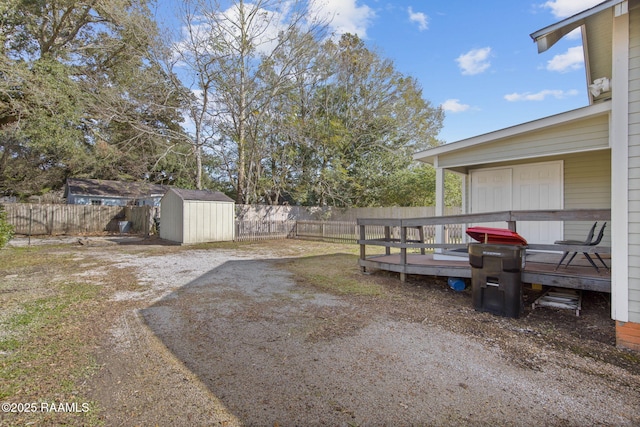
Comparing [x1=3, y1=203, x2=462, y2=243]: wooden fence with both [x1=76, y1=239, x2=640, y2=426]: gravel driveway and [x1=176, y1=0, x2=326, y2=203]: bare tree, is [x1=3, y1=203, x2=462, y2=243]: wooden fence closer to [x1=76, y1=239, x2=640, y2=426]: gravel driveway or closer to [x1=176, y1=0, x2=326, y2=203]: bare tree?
[x1=176, y1=0, x2=326, y2=203]: bare tree

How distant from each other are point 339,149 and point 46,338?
55.8 ft

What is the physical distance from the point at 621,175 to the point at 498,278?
1.71 meters

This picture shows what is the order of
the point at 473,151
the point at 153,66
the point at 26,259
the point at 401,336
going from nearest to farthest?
the point at 401,336 < the point at 473,151 < the point at 26,259 < the point at 153,66

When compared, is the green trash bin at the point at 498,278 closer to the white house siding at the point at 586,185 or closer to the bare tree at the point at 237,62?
the white house siding at the point at 586,185

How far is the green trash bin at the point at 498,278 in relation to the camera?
4020 mm

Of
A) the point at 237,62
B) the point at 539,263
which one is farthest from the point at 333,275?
the point at 237,62

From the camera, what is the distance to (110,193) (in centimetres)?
2311

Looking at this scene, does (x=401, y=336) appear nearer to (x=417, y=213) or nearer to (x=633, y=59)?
(x=633, y=59)

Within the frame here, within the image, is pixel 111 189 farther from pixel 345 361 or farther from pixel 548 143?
pixel 548 143

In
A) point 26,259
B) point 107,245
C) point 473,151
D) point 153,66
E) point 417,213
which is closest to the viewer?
point 473,151

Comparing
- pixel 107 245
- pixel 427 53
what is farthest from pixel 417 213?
pixel 107 245

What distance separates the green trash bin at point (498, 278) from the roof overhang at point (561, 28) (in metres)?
2.62

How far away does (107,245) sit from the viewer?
12086 millimetres

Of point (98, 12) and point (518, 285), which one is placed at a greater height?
point (98, 12)
